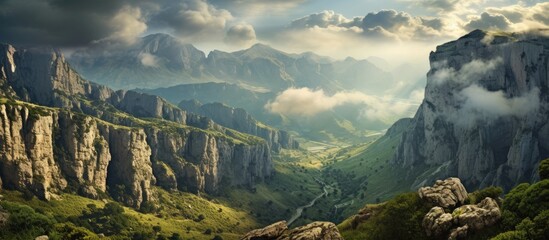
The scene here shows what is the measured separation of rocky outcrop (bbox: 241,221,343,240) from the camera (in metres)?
108

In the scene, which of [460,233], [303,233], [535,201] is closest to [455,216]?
[460,233]

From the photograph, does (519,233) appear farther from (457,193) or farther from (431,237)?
(457,193)

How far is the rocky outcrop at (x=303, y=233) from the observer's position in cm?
10769

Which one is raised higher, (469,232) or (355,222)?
(469,232)

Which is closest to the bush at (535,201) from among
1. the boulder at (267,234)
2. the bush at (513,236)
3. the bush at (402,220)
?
the bush at (513,236)

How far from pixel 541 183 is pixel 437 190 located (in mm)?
27795

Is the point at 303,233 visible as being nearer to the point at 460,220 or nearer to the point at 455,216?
the point at 455,216

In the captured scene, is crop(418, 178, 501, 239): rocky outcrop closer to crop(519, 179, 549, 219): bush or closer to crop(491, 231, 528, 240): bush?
crop(519, 179, 549, 219): bush

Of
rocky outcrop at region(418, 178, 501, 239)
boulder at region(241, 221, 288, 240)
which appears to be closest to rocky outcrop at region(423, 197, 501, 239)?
rocky outcrop at region(418, 178, 501, 239)

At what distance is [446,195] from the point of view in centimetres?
12681

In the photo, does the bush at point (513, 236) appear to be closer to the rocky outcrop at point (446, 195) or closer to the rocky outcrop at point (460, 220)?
the rocky outcrop at point (460, 220)

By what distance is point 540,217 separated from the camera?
96.6m

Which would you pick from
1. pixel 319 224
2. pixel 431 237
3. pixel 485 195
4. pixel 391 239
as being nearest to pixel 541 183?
pixel 485 195

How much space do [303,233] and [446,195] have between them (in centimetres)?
4777
